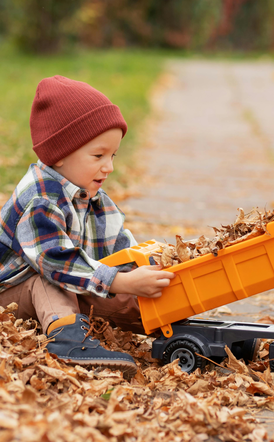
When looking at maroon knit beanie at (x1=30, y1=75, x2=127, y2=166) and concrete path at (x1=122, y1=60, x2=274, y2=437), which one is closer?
maroon knit beanie at (x1=30, y1=75, x2=127, y2=166)

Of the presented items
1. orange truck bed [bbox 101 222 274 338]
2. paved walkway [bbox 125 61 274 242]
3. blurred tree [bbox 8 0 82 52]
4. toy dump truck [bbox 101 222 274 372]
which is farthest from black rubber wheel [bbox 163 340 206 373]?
blurred tree [bbox 8 0 82 52]

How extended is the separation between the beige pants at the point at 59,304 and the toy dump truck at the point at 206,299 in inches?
10.3

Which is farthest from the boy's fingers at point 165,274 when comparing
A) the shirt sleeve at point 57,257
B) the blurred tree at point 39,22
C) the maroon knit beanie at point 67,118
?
the blurred tree at point 39,22

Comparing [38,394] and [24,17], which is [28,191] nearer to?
[38,394]

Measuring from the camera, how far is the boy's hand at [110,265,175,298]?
271 cm

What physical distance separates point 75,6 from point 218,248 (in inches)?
708

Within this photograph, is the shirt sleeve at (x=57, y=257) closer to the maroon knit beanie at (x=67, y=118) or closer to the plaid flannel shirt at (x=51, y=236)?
the plaid flannel shirt at (x=51, y=236)

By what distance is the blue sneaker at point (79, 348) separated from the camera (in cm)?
263

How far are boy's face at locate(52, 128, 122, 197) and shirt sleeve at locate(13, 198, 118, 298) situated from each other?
0.81 feet

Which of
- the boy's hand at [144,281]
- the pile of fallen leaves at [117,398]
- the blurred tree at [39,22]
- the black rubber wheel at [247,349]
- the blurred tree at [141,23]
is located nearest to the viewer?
the pile of fallen leaves at [117,398]

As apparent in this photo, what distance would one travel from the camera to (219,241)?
2.65 meters

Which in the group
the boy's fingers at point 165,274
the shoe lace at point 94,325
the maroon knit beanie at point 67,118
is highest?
the maroon knit beanie at point 67,118

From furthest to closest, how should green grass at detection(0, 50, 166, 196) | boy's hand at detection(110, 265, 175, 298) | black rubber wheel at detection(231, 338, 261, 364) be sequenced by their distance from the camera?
green grass at detection(0, 50, 166, 196) < black rubber wheel at detection(231, 338, 261, 364) < boy's hand at detection(110, 265, 175, 298)

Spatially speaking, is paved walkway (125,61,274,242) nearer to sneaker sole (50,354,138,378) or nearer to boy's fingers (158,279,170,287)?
boy's fingers (158,279,170,287)
